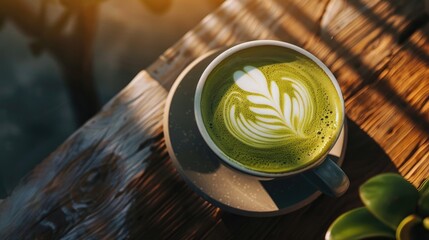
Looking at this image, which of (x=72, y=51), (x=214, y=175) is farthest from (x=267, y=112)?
(x=72, y=51)

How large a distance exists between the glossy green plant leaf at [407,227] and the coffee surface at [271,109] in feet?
0.58

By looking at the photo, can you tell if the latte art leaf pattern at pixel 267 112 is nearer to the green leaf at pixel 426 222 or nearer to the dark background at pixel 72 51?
the green leaf at pixel 426 222

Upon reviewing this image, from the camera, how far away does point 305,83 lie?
3.09 feet

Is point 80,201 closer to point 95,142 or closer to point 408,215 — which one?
point 95,142

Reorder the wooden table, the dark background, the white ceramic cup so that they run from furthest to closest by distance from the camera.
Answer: the dark background, the wooden table, the white ceramic cup

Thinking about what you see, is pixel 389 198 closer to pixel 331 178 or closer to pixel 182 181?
pixel 331 178

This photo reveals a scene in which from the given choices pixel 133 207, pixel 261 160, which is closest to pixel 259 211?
pixel 261 160

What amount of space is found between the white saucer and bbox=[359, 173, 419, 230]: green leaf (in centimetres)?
18

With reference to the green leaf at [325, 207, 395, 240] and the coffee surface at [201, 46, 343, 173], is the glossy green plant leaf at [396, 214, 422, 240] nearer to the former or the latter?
the green leaf at [325, 207, 395, 240]

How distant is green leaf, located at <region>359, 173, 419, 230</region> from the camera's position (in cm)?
77

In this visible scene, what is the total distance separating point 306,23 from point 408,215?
1.35ft

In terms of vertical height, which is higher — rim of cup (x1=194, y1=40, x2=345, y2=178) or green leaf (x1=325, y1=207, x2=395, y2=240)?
rim of cup (x1=194, y1=40, x2=345, y2=178)

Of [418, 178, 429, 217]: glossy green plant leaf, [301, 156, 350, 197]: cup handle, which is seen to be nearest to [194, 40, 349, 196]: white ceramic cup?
[301, 156, 350, 197]: cup handle

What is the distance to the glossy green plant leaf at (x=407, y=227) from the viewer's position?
2.50ft
